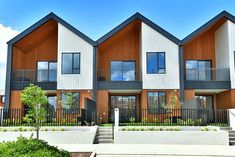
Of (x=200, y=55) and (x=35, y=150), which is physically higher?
(x=200, y=55)

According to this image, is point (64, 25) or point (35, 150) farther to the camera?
point (64, 25)

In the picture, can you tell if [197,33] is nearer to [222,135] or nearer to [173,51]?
[173,51]

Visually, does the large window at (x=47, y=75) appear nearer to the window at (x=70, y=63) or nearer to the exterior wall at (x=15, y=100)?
the window at (x=70, y=63)

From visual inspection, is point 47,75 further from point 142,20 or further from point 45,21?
point 142,20

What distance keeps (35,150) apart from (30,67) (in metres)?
22.0

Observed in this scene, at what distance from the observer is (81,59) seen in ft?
86.1

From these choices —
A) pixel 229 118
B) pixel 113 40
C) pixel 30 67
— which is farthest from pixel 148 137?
pixel 30 67

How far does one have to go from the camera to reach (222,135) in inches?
680

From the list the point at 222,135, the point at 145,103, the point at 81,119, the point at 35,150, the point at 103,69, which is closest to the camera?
the point at 35,150

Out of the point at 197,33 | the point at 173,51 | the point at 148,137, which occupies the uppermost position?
the point at 197,33

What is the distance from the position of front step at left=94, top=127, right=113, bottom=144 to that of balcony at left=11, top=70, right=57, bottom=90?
8.41 meters

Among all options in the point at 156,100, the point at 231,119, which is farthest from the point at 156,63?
the point at 231,119

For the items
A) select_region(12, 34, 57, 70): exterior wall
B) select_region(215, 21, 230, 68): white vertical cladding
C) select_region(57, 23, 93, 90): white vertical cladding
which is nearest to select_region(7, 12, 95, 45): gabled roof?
select_region(57, 23, 93, 90): white vertical cladding

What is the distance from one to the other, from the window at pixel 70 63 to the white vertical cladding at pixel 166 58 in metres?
5.64
